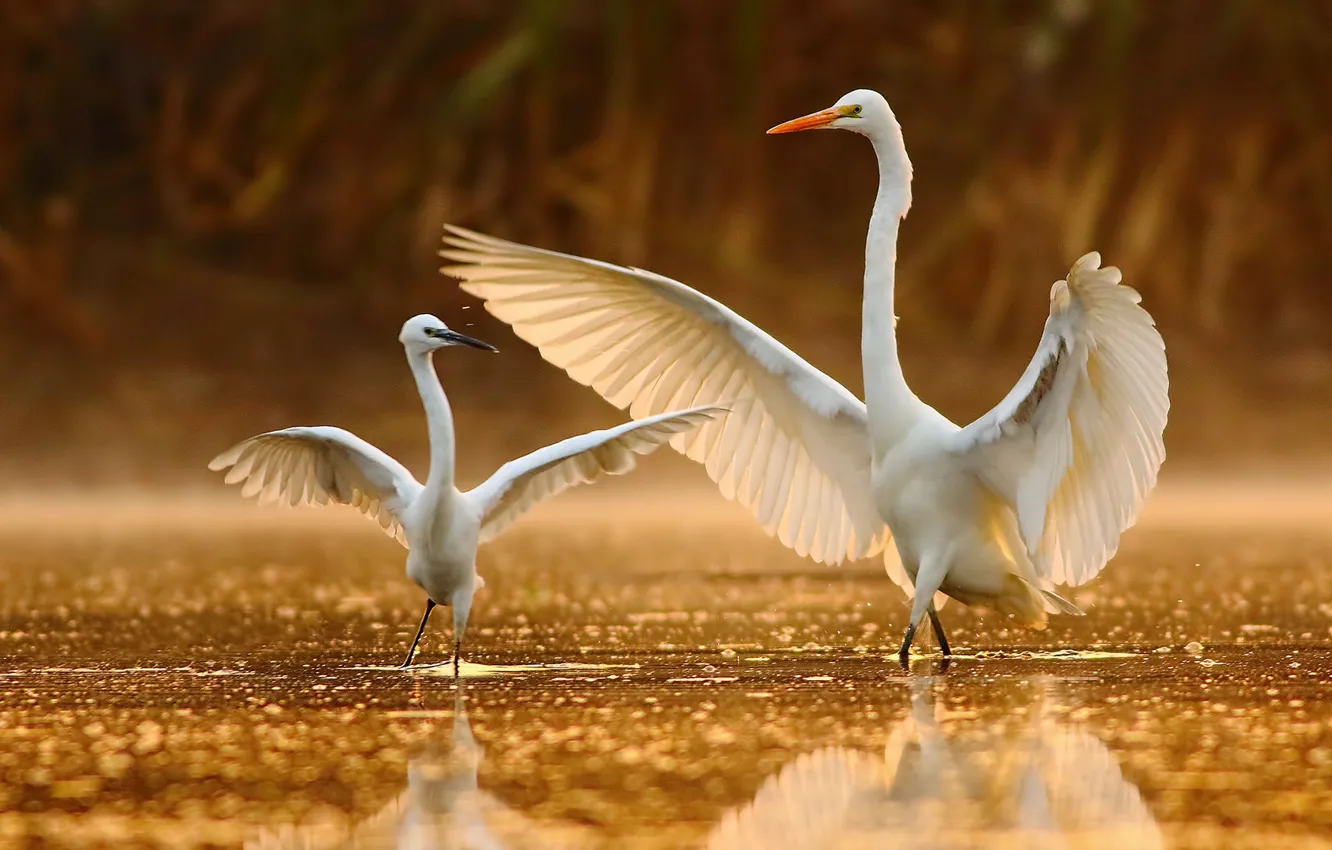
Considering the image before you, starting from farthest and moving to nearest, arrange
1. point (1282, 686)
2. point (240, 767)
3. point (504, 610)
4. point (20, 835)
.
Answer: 1. point (504, 610)
2. point (1282, 686)
3. point (240, 767)
4. point (20, 835)

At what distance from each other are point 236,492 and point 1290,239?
722cm

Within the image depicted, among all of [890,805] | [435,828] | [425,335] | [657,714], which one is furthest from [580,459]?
[435,828]

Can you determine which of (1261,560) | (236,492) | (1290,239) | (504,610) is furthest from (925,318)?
(504,610)

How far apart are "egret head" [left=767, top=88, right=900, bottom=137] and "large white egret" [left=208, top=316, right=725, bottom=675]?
92 cm

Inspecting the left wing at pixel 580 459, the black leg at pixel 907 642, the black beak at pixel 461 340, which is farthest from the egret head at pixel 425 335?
the black leg at pixel 907 642

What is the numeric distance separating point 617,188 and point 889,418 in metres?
8.72

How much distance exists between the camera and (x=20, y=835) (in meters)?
3.77

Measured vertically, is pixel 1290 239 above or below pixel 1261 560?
above

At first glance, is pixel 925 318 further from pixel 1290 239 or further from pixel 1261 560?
pixel 1261 560

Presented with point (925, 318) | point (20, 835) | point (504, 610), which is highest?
point (925, 318)

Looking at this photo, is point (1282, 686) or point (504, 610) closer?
point (1282, 686)

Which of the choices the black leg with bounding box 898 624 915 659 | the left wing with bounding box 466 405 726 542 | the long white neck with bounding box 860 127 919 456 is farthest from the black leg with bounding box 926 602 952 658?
the left wing with bounding box 466 405 726 542

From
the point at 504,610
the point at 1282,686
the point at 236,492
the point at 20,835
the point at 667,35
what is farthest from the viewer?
the point at 667,35

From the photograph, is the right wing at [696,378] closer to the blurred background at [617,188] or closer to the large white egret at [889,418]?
the large white egret at [889,418]
